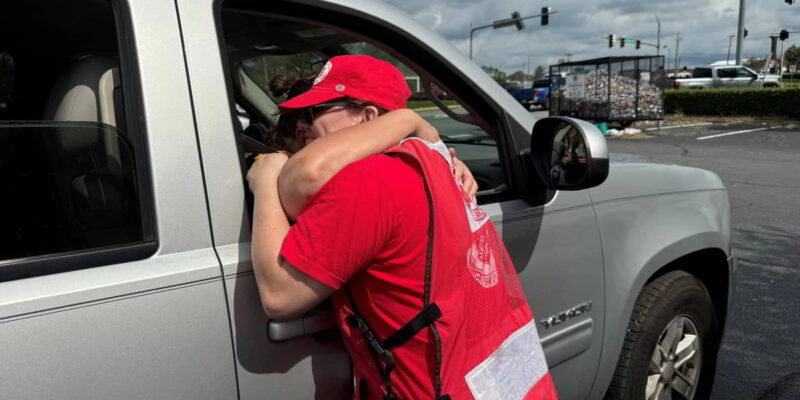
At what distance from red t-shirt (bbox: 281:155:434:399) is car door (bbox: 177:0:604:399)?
22cm

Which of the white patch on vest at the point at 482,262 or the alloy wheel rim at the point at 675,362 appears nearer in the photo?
the white patch on vest at the point at 482,262

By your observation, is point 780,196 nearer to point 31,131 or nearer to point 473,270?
Answer: point 473,270

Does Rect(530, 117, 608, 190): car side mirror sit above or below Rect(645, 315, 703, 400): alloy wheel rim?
above

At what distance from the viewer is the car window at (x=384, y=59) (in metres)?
2.13

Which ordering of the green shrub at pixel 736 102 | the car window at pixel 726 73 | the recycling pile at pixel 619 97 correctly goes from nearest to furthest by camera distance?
the recycling pile at pixel 619 97 < the green shrub at pixel 736 102 < the car window at pixel 726 73

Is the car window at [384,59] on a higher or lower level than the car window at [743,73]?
higher

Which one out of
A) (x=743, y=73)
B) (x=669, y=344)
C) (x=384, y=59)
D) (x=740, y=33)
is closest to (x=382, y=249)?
(x=384, y=59)

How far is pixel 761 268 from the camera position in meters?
5.34

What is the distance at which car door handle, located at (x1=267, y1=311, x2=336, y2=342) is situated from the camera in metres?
1.48

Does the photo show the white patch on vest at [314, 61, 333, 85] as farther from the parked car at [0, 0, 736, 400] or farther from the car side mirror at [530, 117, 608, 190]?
the car side mirror at [530, 117, 608, 190]

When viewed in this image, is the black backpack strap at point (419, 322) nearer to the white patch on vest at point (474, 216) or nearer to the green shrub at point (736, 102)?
the white patch on vest at point (474, 216)

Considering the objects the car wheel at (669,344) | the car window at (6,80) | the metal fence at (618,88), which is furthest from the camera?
the metal fence at (618,88)

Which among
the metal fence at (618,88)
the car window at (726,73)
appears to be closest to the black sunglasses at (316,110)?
the metal fence at (618,88)

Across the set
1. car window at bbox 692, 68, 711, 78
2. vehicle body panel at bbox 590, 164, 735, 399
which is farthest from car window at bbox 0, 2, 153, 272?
car window at bbox 692, 68, 711, 78
